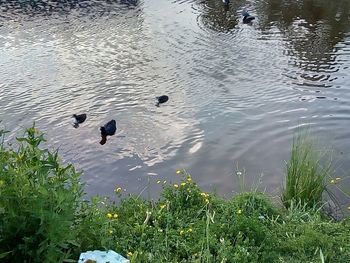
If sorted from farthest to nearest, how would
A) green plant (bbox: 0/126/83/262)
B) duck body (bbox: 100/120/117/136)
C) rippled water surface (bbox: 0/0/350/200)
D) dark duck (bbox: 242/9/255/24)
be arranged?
dark duck (bbox: 242/9/255/24) < duck body (bbox: 100/120/117/136) < rippled water surface (bbox: 0/0/350/200) < green plant (bbox: 0/126/83/262)

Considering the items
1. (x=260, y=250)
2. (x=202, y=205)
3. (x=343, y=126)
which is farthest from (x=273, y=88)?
(x=260, y=250)

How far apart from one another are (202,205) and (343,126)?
4.66 meters

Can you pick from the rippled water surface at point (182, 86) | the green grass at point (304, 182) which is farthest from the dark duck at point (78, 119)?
the green grass at point (304, 182)

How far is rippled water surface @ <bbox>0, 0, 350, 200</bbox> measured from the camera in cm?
861

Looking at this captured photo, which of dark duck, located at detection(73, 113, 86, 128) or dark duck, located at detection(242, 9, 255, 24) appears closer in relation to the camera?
dark duck, located at detection(73, 113, 86, 128)

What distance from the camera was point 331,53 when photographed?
1276 centimetres

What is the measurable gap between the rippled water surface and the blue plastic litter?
13.7ft

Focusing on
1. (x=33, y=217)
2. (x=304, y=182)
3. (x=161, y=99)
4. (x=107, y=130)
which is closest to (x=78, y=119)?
(x=107, y=130)

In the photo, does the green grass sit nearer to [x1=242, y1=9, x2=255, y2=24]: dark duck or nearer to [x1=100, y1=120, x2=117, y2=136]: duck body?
[x1=100, y1=120, x2=117, y2=136]: duck body

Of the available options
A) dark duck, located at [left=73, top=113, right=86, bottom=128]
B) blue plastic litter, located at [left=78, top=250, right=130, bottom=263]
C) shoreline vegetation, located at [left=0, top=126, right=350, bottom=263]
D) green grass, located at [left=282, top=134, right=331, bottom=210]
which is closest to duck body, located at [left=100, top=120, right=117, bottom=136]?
dark duck, located at [left=73, top=113, right=86, bottom=128]

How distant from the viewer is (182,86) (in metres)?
11.3

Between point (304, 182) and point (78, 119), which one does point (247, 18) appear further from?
point (304, 182)

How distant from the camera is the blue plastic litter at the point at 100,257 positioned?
3439 millimetres

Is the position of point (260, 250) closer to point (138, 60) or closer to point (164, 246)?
point (164, 246)
